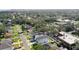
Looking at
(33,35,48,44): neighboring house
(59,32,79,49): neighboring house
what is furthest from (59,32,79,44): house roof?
(33,35,48,44): neighboring house

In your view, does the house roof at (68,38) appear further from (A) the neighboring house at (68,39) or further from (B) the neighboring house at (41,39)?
(B) the neighboring house at (41,39)

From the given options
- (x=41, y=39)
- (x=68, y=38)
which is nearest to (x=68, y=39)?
(x=68, y=38)

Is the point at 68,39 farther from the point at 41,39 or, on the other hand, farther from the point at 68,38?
the point at 41,39

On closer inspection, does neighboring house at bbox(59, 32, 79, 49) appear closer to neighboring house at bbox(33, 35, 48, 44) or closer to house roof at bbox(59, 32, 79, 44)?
house roof at bbox(59, 32, 79, 44)

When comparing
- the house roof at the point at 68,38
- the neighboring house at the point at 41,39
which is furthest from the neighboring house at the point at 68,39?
the neighboring house at the point at 41,39
